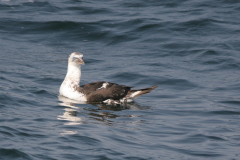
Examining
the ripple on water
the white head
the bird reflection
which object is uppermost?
the white head

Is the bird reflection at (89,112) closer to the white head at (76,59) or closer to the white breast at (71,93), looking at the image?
the white breast at (71,93)

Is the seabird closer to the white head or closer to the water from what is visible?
the white head

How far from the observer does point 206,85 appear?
13516 millimetres

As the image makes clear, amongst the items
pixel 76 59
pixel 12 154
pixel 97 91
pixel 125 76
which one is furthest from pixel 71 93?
pixel 12 154

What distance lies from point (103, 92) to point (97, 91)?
18 cm

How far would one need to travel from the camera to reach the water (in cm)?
780

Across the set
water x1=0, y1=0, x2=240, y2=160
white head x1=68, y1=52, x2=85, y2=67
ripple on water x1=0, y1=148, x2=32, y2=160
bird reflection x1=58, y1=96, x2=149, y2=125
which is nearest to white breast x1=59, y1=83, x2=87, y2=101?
bird reflection x1=58, y1=96, x2=149, y2=125

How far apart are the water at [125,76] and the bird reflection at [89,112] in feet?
0.09

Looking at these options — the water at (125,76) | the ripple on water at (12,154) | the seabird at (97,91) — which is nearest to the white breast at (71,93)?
the seabird at (97,91)

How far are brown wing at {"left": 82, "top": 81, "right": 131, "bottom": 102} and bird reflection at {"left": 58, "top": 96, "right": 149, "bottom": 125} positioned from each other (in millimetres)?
205

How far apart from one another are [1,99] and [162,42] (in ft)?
30.1

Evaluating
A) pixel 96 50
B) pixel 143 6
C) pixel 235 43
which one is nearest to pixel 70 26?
pixel 96 50

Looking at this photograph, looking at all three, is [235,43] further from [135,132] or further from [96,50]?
[135,132]

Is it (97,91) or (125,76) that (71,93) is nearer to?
(97,91)
